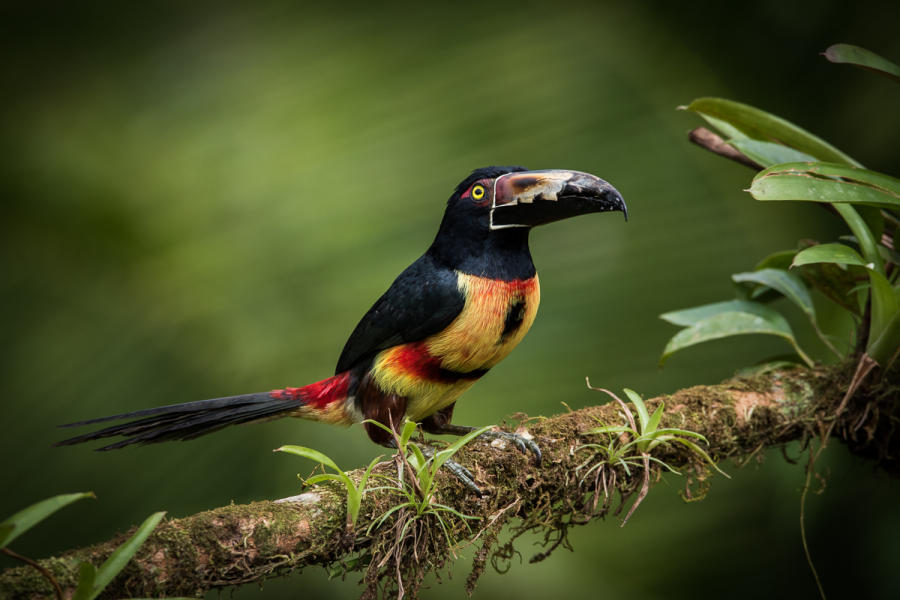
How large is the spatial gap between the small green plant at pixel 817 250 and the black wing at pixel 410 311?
0.79 metres

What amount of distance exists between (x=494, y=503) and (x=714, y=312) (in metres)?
1.22

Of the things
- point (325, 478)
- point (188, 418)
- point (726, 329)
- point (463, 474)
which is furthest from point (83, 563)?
point (726, 329)

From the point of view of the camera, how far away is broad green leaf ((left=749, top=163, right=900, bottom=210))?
2.01 m

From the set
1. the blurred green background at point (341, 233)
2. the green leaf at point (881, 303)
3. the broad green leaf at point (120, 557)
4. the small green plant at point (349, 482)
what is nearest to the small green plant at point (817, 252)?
the green leaf at point (881, 303)

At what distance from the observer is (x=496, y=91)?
2863 millimetres

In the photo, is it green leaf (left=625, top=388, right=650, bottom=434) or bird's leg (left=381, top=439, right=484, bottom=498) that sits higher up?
bird's leg (left=381, top=439, right=484, bottom=498)

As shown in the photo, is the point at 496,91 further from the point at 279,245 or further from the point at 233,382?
the point at 233,382

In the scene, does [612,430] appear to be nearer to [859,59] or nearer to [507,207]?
[507,207]

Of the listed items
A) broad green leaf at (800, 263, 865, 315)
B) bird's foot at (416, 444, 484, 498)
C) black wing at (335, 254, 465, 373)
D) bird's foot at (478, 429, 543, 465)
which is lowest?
broad green leaf at (800, 263, 865, 315)

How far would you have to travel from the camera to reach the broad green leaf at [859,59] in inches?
82.0

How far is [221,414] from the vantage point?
6.70 feet

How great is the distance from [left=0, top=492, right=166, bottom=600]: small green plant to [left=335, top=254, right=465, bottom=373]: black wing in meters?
0.98

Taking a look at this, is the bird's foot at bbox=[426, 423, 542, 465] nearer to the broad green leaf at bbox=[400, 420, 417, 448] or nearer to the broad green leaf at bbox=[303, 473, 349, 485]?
the broad green leaf at bbox=[400, 420, 417, 448]

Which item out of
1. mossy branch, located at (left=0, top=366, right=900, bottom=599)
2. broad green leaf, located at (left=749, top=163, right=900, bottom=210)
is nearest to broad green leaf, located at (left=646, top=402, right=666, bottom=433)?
mossy branch, located at (left=0, top=366, right=900, bottom=599)
